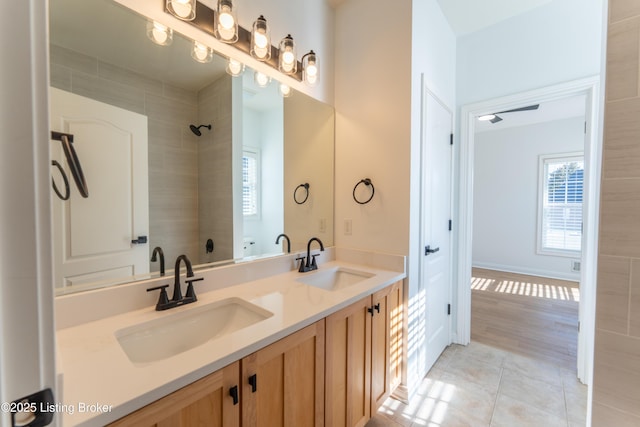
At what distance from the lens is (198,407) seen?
735mm

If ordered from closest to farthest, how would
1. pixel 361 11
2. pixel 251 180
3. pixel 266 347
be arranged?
pixel 266 347
pixel 251 180
pixel 361 11

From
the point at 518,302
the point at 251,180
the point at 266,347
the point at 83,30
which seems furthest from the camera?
the point at 518,302

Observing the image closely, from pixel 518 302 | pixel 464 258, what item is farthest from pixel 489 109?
pixel 518 302

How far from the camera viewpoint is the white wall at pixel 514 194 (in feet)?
14.3

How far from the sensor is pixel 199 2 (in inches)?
47.6

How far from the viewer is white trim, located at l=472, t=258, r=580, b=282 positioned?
4.33 meters

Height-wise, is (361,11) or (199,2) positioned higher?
(361,11)

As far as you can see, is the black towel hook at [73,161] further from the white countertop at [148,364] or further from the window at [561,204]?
the window at [561,204]

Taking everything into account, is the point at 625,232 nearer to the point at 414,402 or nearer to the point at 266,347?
the point at 266,347

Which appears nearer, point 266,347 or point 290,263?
point 266,347

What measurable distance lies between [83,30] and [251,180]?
947 millimetres

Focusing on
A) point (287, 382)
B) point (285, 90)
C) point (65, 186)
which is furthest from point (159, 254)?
point (285, 90)

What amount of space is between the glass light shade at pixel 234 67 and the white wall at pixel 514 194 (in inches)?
201

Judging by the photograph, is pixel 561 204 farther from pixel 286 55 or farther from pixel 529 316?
pixel 286 55
